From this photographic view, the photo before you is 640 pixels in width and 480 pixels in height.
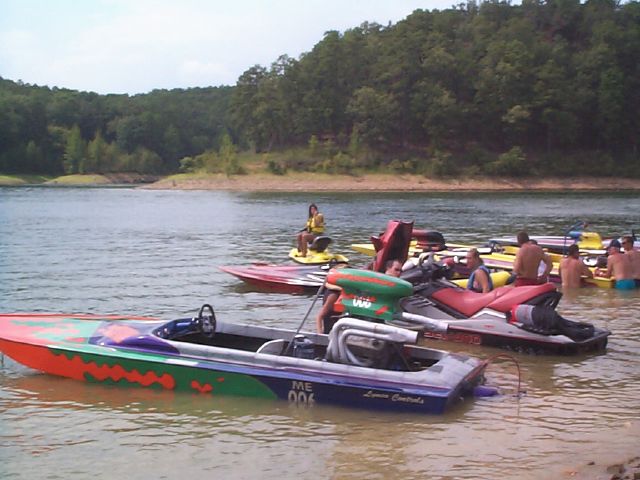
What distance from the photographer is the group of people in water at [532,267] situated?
11.6 metres

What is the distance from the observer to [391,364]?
9.62m

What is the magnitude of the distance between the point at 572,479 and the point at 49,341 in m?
6.65

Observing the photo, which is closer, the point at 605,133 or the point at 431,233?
the point at 431,233

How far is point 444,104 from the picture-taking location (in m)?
106

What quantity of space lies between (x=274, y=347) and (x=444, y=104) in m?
98.8

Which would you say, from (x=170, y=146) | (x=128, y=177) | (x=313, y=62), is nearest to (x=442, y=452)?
(x=313, y=62)

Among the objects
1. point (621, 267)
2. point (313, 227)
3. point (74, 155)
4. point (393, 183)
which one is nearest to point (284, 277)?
point (313, 227)

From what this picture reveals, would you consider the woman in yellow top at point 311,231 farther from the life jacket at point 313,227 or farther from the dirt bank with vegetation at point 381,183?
the dirt bank with vegetation at point 381,183

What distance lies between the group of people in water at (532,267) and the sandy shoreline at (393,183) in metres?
69.5

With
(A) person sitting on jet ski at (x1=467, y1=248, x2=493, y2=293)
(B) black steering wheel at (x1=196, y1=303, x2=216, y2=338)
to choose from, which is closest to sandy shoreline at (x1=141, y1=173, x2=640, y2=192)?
(A) person sitting on jet ski at (x1=467, y1=248, x2=493, y2=293)

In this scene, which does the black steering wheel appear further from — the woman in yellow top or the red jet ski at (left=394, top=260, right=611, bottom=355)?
the woman in yellow top

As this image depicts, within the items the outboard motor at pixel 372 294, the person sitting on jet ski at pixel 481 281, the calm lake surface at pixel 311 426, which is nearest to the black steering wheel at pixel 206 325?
the calm lake surface at pixel 311 426

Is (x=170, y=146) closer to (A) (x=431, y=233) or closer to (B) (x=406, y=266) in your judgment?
(A) (x=431, y=233)

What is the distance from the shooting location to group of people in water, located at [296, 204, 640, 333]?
1161cm
